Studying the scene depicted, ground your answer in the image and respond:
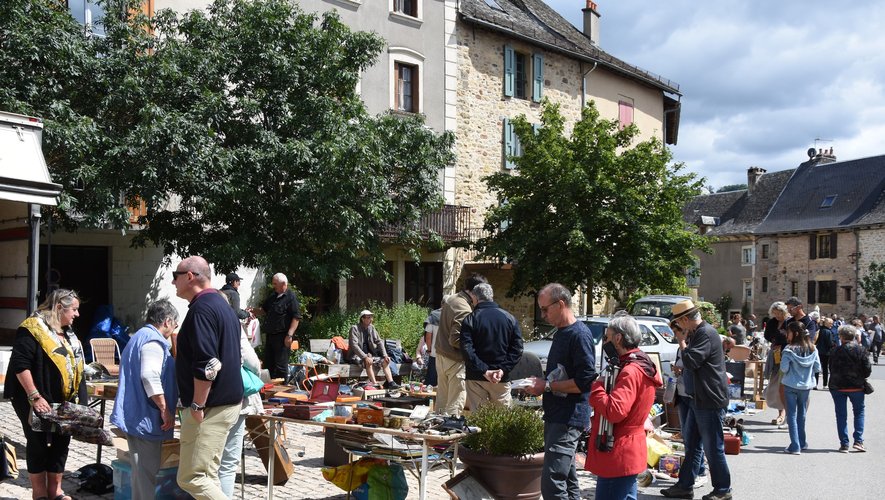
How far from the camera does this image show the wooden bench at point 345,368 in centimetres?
1191

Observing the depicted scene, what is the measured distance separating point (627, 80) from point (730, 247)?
25232mm

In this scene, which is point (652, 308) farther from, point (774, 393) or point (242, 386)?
point (242, 386)

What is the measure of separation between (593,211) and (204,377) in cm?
1779

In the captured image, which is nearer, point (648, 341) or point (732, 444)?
point (732, 444)

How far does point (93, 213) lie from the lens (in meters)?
12.7

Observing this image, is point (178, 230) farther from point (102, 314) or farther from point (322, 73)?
point (322, 73)

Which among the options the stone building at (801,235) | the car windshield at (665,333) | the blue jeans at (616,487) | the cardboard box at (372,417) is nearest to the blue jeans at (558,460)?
the blue jeans at (616,487)

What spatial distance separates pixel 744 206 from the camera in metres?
53.4

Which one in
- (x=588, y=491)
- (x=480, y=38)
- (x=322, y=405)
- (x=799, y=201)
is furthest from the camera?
(x=799, y=201)

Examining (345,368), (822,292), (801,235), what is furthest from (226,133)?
(801,235)

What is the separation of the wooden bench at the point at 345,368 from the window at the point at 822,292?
37606 millimetres

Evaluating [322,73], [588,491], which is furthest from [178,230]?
[588,491]

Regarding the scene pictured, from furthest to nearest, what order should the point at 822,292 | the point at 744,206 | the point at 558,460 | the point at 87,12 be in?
1. the point at 744,206
2. the point at 822,292
3. the point at 87,12
4. the point at 558,460

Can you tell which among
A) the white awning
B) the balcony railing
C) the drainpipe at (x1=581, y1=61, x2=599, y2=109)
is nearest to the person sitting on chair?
the white awning
